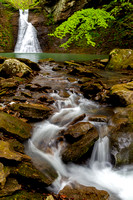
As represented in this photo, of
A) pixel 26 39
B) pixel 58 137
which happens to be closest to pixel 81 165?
pixel 58 137

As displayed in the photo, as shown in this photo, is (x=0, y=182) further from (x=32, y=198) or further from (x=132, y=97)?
(x=132, y=97)

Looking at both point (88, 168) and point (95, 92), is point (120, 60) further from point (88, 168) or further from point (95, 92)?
point (88, 168)

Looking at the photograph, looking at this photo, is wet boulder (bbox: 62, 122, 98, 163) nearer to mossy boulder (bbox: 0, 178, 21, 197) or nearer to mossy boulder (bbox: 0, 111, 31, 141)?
mossy boulder (bbox: 0, 111, 31, 141)

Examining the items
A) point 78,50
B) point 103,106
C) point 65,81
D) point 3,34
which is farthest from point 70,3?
point 103,106

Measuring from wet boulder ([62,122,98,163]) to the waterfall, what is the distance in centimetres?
3094

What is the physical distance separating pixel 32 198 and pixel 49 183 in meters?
0.50

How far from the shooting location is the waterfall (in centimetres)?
3094

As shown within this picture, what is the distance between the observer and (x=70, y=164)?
10.6ft

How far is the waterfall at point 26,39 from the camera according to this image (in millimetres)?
30938

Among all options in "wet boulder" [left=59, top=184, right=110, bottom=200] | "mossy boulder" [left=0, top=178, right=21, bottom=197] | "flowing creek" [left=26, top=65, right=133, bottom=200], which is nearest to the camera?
"mossy boulder" [left=0, top=178, right=21, bottom=197]

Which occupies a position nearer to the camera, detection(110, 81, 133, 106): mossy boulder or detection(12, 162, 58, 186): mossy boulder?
detection(12, 162, 58, 186): mossy boulder

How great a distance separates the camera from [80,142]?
3270 millimetres

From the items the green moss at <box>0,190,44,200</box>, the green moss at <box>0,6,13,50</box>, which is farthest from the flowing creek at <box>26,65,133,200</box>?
the green moss at <box>0,6,13,50</box>

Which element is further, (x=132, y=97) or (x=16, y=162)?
(x=132, y=97)
